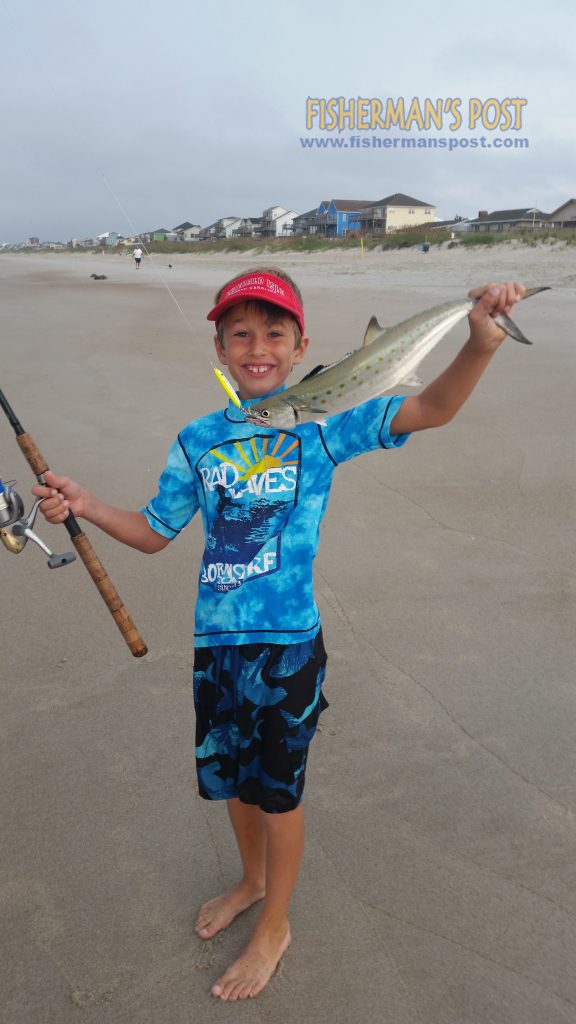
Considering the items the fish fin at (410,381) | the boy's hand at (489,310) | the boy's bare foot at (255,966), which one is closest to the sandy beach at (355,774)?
the boy's bare foot at (255,966)

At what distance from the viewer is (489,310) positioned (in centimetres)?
162

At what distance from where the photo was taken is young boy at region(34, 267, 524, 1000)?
185 centimetres

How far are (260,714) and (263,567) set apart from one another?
379mm

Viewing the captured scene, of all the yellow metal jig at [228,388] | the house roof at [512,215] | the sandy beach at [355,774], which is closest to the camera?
the yellow metal jig at [228,388]

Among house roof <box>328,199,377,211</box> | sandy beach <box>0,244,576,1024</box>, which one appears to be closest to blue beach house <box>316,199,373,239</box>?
house roof <box>328,199,377,211</box>

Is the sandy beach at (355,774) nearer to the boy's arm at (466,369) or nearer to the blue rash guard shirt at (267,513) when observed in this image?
the blue rash guard shirt at (267,513)

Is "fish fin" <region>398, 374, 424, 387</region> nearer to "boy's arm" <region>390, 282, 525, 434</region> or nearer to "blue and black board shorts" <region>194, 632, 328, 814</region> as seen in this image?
"boy's arm" <region>390, 282, 525, 434</region>

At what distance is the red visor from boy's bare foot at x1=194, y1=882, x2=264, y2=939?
1.66m

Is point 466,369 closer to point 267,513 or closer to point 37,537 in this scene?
point 267,513

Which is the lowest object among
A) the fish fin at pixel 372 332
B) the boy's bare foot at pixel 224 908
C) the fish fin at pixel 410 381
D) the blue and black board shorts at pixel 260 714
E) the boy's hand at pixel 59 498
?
the boy's bare foot at pixel 224 908

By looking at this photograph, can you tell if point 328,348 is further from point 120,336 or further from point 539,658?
point 539,658

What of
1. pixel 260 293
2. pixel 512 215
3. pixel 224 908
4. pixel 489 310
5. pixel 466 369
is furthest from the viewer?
pixel 512 215

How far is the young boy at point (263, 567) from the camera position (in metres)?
1.85

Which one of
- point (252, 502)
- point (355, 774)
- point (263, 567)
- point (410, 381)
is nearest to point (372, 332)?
point (410, 381)
